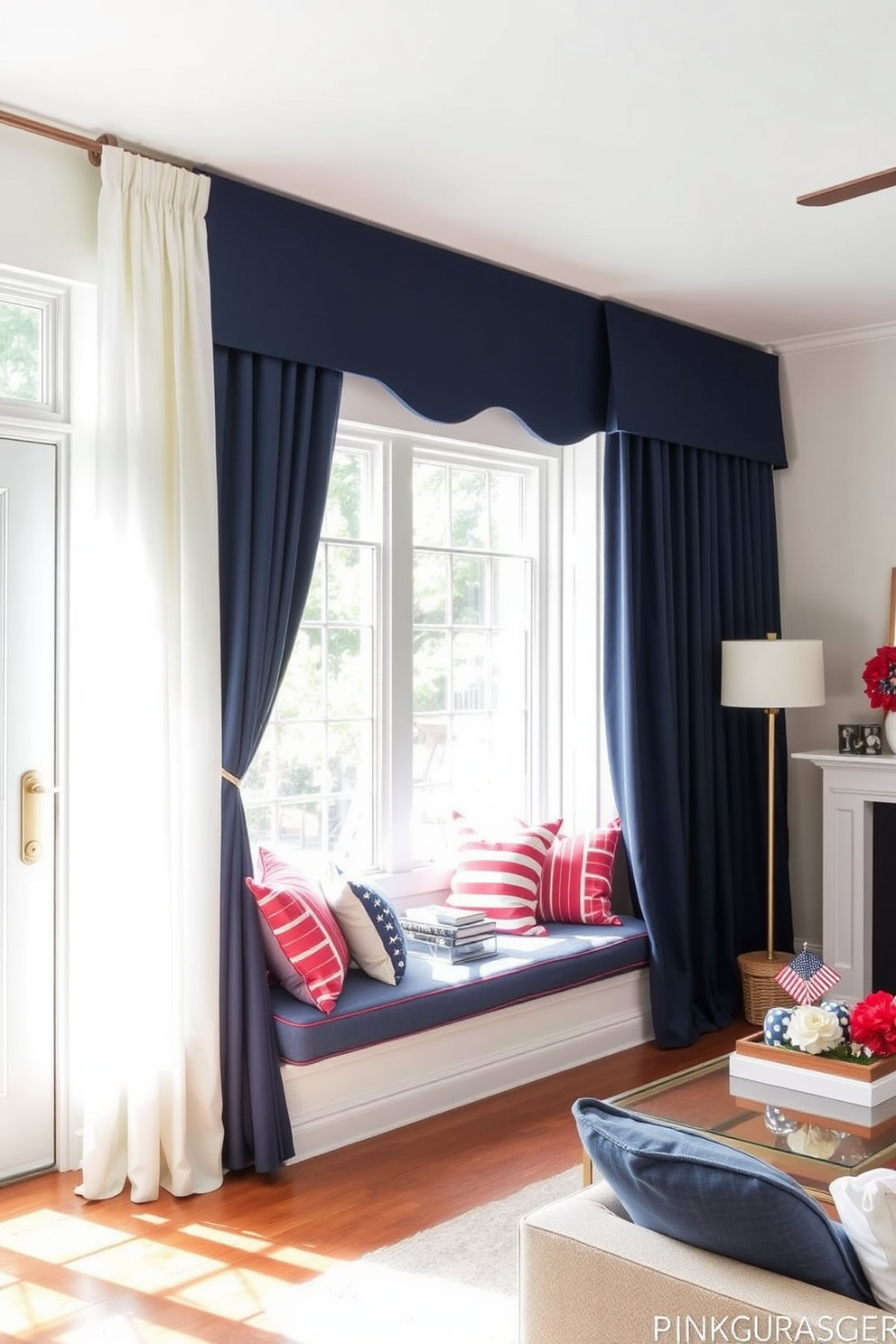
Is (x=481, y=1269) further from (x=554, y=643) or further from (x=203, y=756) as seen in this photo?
(x=554, y=643)

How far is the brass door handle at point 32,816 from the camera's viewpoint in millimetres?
3391

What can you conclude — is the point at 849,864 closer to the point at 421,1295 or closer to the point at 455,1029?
the point at 455,1029

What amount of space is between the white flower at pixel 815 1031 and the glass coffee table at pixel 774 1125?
12 centimetres

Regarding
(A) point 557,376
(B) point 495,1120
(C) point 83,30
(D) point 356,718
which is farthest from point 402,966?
(C) point 83,30

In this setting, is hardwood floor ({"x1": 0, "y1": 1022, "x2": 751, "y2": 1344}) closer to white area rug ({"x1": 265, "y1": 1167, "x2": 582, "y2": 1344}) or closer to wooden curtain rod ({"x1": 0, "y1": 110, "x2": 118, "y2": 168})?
white area rug ({"x1": 265, "y1": 1167, "x2": 582, "y2": 1344})

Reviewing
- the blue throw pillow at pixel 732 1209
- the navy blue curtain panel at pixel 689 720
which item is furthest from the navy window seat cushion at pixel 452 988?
the blue throw pillow at pixel 732 1209

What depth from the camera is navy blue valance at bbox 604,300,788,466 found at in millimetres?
4809

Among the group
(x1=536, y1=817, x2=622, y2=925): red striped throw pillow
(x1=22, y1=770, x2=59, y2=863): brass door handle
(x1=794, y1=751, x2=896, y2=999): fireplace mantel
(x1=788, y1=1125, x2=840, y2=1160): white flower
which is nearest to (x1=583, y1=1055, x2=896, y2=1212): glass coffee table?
(x1=788, y1=1125, x2=840, y2=1160): white flower

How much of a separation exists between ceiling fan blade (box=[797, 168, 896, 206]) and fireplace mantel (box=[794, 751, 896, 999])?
2.99 metres

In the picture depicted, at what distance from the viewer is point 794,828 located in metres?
5.60

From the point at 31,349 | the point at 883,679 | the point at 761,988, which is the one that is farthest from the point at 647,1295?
the point at 883,679

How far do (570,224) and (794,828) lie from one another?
9.60 feet

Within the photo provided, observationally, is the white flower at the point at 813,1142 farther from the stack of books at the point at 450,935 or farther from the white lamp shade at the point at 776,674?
the white lamp shade at the point at 776,674

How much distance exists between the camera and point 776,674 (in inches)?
190
